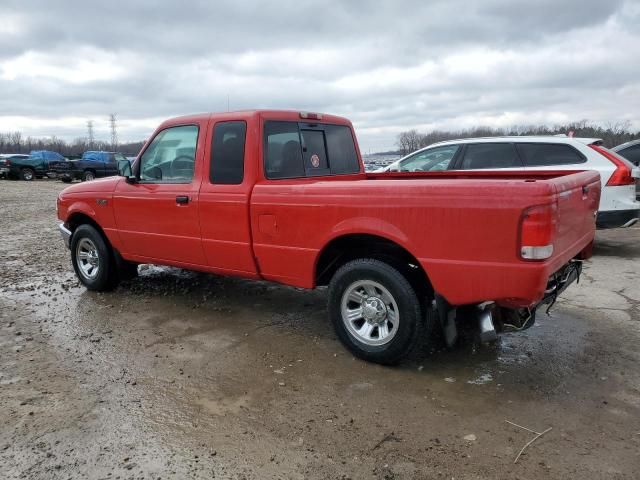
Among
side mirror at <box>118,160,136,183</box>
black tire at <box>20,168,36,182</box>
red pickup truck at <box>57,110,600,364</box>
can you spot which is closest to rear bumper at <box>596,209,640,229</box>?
red pickup truck at <box>57,110,600,364</box>

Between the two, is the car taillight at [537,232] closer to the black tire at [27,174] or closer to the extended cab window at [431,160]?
the extended cab window at [431,160]

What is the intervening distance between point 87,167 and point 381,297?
2625 centimetres

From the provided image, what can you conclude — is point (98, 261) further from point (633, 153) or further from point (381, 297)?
point (633, 153)

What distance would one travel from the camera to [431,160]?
28.0ft

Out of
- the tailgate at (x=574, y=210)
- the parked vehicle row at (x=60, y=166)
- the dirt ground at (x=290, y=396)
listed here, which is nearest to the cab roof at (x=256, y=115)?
Answer: the dirt ground at (x=290, y=396)

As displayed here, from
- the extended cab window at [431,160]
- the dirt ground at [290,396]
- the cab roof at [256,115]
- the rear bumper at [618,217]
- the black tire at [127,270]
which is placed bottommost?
the dirt ground at [290,396]

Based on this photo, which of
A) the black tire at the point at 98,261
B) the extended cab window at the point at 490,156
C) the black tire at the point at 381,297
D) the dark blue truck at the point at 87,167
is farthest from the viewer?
the dark blue truck at the point at 87,167

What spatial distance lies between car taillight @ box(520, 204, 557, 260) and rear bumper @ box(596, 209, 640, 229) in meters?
4.92

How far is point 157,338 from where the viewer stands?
4.68m

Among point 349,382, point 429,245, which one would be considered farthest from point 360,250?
point 349,382

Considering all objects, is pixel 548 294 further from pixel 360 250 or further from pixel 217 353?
pixel 217 353

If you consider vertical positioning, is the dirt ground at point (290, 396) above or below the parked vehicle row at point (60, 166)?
below

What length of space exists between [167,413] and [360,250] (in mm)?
1862

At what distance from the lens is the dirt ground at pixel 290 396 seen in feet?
9.34
